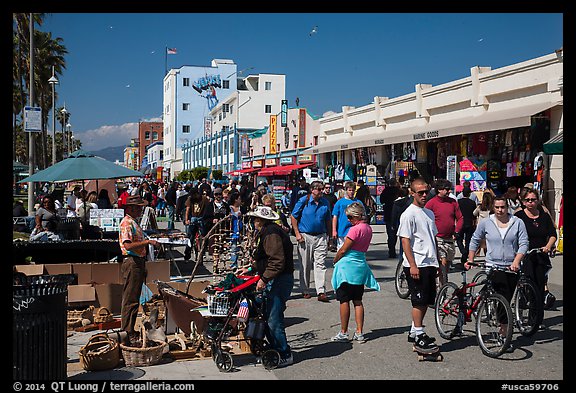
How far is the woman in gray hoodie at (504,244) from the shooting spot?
7781mm

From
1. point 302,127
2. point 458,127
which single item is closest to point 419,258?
point 458,127

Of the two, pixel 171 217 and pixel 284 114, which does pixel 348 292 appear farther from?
pixel 284 114

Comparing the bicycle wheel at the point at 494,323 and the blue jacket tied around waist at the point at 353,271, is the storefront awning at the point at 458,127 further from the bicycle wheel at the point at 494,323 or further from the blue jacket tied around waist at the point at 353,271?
the blue jacket tied around waist at the point at 353,271

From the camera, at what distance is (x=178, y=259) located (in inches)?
626

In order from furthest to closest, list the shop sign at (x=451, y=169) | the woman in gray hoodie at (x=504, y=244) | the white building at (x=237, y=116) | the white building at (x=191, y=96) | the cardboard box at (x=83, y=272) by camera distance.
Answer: the white building at (x=191, y=96), the white building at (x=237, y=116), the shop sign at (x=451, y=169), the cardboard box at (x=83, y=272), the woman in gray hoodie at (x=504, y=244)

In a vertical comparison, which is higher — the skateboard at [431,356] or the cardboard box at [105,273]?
the cardboard box at [105,273]

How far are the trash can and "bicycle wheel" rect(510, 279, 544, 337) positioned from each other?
5.28m

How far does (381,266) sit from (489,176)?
6.71 metres

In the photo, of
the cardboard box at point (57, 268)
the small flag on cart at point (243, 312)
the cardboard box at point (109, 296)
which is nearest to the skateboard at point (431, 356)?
the small flag on cart at point (243, 312)

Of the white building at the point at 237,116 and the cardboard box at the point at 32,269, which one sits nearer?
the cardboard box at the point at 32,269

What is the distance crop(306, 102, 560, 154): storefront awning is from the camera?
673 inches

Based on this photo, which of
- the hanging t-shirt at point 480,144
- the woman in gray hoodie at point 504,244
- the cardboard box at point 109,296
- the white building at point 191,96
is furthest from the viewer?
the white building at point 191,96

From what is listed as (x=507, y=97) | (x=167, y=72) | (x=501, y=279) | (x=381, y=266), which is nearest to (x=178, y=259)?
(x=381, y=266)

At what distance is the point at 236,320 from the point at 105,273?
3.90m
